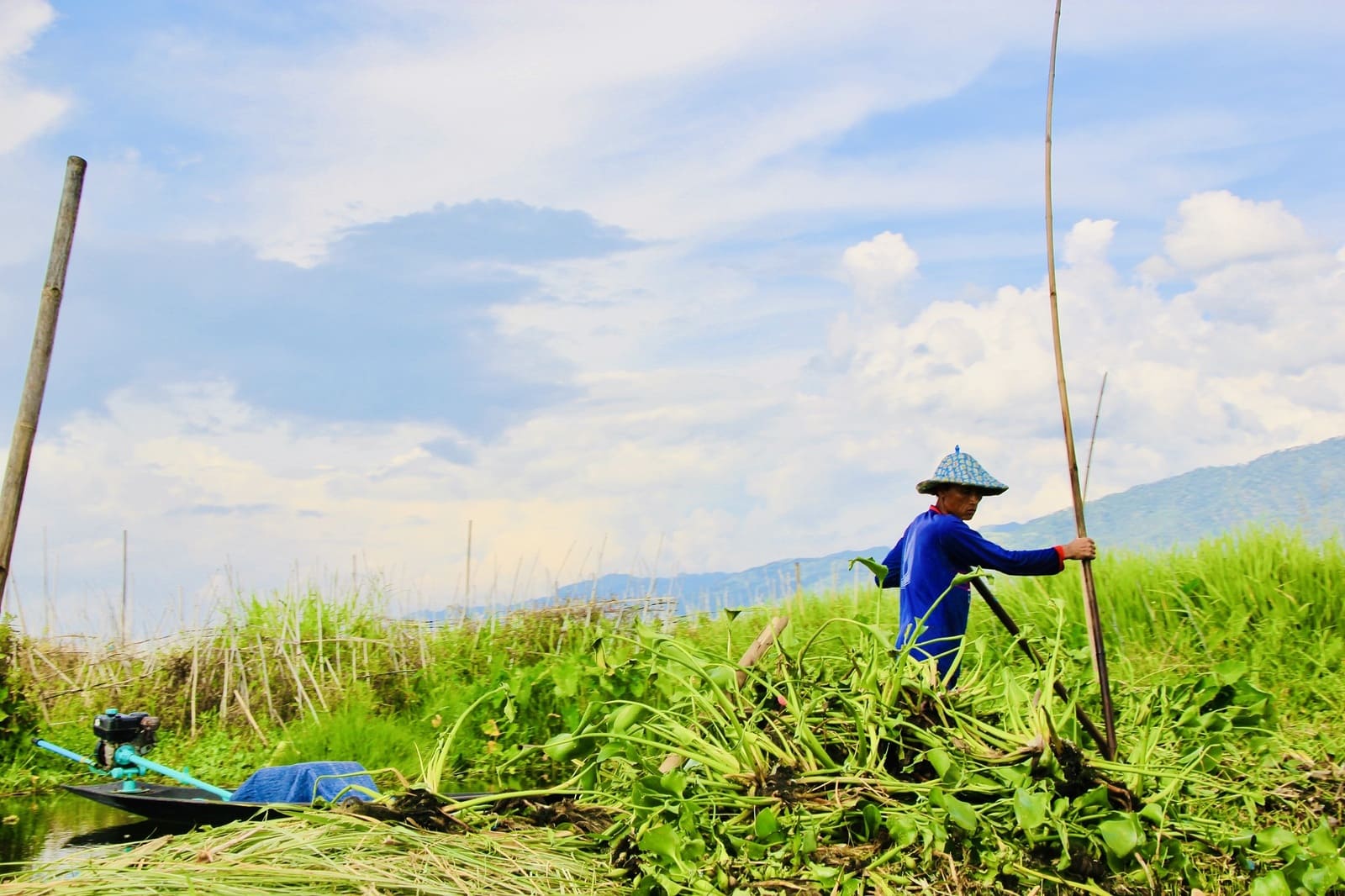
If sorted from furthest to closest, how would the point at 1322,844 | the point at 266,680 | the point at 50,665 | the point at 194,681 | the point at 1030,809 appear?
1. the point at 50,665
2. the point at 194,681
3. the point at 266,680
4. the point at 1322,844
5. the point at 1030,809

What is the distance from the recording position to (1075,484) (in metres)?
2.96

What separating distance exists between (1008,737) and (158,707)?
6436mm

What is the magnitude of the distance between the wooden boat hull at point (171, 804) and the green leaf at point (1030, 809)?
3.07 m

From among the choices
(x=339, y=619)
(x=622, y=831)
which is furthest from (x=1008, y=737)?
(x=339, y=619)

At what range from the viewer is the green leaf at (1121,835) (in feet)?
7.82

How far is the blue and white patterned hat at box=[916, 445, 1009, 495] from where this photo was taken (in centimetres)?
439

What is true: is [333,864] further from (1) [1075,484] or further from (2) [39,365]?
(2) [39,365]

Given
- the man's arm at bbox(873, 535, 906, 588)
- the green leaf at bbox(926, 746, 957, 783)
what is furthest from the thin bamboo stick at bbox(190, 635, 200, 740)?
the green leaf at bbox(926, 746, 957, 783)

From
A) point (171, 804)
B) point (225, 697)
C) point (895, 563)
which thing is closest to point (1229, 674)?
point (895, 563)

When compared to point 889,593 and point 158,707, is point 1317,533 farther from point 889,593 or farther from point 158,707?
point 158,707

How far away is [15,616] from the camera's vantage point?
7945 millimetres

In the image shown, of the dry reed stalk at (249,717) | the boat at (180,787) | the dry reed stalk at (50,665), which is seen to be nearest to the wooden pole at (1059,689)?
the boat at (180,787)

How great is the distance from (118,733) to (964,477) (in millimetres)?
3973

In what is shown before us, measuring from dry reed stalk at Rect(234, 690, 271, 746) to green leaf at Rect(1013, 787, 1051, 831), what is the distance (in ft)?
18.0
